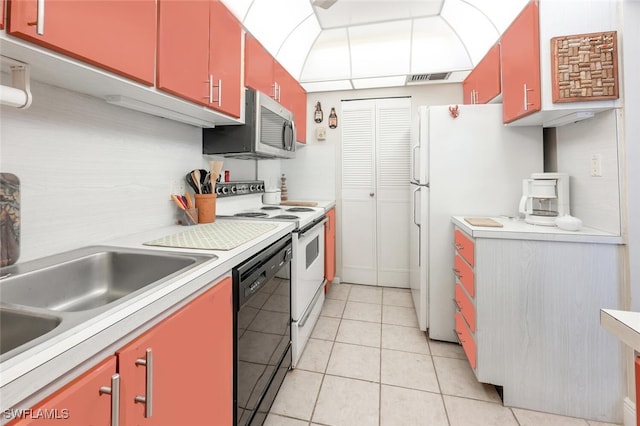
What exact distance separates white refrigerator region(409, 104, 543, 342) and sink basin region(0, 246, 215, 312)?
69.2 inches

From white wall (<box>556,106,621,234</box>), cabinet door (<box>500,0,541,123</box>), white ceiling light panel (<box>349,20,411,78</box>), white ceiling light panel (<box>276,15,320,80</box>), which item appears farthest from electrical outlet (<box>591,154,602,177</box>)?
white ceiling light panel (<box>276,15,320,80</box>)

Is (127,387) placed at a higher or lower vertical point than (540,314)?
higher

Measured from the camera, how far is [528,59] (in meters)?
1.63

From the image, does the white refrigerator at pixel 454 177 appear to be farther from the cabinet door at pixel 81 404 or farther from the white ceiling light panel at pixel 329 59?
the cabinet door at pixel 81 404

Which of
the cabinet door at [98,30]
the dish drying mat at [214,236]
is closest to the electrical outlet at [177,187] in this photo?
the dish drying mat at [214,236]

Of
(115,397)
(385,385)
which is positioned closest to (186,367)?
(115,397)

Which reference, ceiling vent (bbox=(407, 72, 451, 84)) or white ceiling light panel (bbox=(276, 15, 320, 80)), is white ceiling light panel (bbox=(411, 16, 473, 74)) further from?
white ceiling light panel (bbox=(276, 15, 320, 80))

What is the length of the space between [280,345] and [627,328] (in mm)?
1396

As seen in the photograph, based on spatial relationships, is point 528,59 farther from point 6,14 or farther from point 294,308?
point 6,14

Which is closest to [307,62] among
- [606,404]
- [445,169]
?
[445,169]

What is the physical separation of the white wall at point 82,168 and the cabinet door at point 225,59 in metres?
0.37

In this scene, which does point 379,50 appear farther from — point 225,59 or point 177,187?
point 177,187

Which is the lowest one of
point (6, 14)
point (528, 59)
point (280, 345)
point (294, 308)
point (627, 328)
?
point (280, 345)

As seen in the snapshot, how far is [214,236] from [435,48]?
9.29 feet
